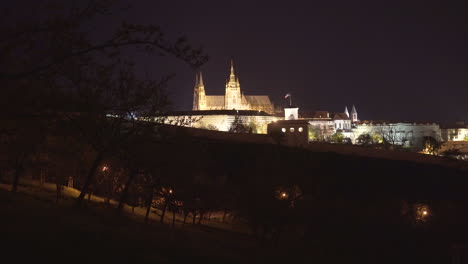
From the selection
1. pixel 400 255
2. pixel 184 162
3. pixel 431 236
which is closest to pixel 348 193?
pixel 431 236

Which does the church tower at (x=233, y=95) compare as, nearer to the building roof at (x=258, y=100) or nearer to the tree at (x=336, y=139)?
the building roof at (x=258, y=100)

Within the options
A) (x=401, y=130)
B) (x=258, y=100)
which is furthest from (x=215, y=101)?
(x=401, y=130)

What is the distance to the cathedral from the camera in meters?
137

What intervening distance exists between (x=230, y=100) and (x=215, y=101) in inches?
169

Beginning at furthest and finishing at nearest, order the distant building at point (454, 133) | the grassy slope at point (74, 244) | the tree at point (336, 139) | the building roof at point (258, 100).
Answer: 1. the building roof at point (258, 100)
2. the distant building at point (454, 133)
3. the tree at point (336, 139)
4. the grassy slope at point (74, 244)

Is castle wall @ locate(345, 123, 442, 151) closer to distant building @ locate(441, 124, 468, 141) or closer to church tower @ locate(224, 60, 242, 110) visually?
distant building @ locate(441, 124, 468, 141)

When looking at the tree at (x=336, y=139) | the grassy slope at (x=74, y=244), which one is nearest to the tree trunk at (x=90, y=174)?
the grassy slope at (x=74, y=244)

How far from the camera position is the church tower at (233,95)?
13650 centimetres

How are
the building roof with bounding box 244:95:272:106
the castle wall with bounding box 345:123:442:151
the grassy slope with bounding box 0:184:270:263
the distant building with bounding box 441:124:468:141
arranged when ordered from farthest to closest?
1. the building roof with bounding box 244:95:272:106
2. the distant building with bounding box 441:124:468:141
3. the castle wall with bounding box 345:123:442:151
4. the grassy slope with bounding box 0:184:270:263

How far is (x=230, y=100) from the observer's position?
138m

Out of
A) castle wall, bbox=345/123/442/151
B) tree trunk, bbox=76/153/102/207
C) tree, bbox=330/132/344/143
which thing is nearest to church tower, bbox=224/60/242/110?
castle wall, bbox=345/123/442/151

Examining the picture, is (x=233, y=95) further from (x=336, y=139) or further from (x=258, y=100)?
(x=336, y=139)

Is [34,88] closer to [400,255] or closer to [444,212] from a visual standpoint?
[400,255]

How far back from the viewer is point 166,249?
10516 millimetres
